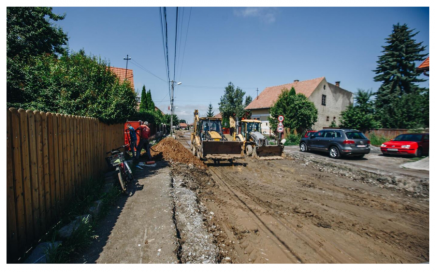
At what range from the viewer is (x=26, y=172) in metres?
2.80

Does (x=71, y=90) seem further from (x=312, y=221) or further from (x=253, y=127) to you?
(x=253, y=127)

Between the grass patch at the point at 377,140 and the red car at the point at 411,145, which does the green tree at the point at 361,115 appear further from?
the red car at the point at 411,145

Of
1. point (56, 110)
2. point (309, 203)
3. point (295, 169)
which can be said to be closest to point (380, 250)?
point (309, 203)

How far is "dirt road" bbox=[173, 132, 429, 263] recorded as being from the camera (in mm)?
3158

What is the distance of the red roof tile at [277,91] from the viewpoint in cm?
2792

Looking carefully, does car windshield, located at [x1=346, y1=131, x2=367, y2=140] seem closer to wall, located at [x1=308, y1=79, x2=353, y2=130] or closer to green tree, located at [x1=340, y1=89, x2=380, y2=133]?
green tree, located at [x1=340, y1=89, x2=380, y2=133]

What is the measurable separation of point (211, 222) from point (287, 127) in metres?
20.8

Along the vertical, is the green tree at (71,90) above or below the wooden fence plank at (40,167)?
above

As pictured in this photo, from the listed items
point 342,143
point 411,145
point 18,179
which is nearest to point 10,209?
point 18,179

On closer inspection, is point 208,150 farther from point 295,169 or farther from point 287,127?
point 287,127

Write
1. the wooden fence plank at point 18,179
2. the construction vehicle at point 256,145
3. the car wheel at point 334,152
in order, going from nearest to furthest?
the wooden fence plank at point 18,179 < the car wheel at point 334,152 < the construction vehicle at point 256,145

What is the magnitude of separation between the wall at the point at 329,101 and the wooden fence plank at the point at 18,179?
2842 centimetres

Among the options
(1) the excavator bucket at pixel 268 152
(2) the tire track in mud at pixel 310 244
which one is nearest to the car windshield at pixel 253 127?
(1) the excavator bucket at pixel 268 152

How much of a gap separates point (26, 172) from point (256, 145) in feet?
34.2
